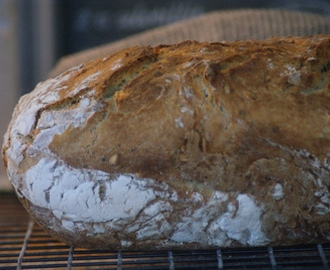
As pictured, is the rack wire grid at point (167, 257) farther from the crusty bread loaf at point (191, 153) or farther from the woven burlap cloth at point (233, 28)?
the woven burlap cloth at point (233, 28)

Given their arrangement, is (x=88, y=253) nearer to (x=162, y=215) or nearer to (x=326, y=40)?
(x=162, y=215)

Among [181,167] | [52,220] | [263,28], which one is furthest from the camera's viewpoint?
[263,28]

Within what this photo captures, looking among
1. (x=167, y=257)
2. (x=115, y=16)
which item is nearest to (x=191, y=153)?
(x=167, y=257)

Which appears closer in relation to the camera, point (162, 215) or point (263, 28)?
point (162, 215)

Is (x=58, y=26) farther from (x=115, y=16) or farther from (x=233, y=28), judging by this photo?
(x=233, y=28)

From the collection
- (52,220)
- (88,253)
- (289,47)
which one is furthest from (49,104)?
(289,47)

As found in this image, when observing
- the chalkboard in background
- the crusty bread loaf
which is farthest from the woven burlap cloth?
the crusty bread loaf
